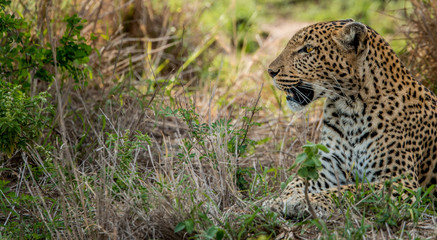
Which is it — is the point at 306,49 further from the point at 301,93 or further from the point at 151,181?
the point at 151,181

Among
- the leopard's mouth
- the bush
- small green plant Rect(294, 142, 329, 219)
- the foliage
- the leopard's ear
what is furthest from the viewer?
the bush

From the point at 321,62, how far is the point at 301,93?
31cm

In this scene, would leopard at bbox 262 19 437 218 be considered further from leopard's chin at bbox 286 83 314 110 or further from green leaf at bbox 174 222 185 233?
green leaf at bbox 174 222 185 233

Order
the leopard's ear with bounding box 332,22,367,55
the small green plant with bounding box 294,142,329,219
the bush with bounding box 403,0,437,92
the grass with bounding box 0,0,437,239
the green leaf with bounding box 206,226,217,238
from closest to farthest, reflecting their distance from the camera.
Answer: the small green plant with bounding box 294,142,329,219 < the green leaf with bounding box 206,226,217,238 < the grass with bounding box 0,0,437,239 < the leopard's ear with bounding box 332,22,367,55 < the bush with bounding box 403,0,437,92

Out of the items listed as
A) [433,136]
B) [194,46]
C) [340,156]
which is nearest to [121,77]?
[194,46]

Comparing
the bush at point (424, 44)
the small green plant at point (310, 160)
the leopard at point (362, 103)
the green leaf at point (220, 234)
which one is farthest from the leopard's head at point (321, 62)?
the bush at point (424, 44)

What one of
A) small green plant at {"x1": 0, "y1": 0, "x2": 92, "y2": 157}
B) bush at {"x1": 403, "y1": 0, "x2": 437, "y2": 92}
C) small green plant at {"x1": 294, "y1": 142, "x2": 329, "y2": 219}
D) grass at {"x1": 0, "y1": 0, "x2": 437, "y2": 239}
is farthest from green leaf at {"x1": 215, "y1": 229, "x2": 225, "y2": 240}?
bush at {"x1": 403, "y1": 0, "x2": 437, "y2": 92}

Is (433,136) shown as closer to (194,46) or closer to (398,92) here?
(398,92)

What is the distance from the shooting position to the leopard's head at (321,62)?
501cm

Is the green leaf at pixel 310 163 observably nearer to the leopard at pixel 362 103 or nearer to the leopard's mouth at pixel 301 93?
the leopard at pixel 362 103

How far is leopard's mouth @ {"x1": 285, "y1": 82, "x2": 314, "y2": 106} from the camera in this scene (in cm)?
524

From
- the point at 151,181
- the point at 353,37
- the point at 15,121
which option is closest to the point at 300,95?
the point at 353,37

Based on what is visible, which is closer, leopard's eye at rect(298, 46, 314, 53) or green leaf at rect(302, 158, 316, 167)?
green leaf at rect(302, 158, 316, 167)

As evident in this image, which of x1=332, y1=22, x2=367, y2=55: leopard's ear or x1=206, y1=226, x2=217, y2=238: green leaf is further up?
x1=332, y1=22, x2=367, y2=55: leopard's ear
